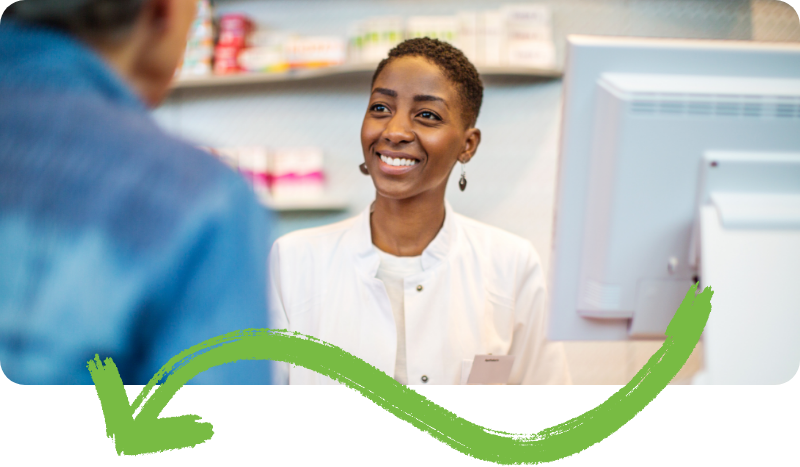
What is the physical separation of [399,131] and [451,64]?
232mm

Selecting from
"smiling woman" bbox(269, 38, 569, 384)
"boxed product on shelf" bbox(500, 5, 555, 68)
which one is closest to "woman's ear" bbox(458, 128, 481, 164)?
"smiling woman" bbox(269, 38, 569, 384)

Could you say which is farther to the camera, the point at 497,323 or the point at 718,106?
the point at 497,323

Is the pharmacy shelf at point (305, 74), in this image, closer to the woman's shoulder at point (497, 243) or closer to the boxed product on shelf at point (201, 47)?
the boxed product on shelf at point (201, 47)

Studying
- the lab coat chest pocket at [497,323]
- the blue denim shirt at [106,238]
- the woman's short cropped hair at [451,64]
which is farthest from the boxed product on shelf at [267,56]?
the blue denim shirt at [106,238]

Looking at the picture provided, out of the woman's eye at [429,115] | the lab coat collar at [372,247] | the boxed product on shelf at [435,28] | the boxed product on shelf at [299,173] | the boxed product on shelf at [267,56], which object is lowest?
the lab coat collar at [372,247]

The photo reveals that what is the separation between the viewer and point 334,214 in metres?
2.05

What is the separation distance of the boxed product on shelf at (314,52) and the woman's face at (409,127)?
760 mm

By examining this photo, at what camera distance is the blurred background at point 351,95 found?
191 centimetres

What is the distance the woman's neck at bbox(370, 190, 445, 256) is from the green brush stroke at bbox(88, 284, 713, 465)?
532 millimetres

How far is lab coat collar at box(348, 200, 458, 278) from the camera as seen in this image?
129 centimetres

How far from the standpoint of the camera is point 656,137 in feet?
2.56

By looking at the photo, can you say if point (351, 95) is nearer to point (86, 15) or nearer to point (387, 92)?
point (387, 92)

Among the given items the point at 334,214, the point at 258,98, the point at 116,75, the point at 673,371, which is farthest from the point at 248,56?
the point at 673,371

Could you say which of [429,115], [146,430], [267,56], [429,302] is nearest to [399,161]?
[429,115]
